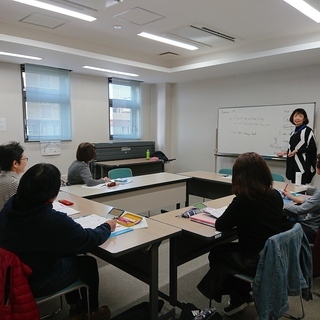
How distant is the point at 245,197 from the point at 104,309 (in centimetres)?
125

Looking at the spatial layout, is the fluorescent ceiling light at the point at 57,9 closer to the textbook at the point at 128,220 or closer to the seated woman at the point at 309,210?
the textbook at the point at 128,220

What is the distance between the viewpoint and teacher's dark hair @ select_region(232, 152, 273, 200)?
5.80 ft

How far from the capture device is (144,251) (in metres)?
1.75

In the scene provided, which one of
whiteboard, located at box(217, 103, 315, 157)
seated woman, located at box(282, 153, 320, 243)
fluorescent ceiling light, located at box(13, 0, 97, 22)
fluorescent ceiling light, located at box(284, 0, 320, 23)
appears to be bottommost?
seated woman, located at box(282, 153, 320, 243)

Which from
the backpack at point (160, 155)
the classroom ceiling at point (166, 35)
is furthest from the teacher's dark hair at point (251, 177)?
the backpack at point (160, 155)

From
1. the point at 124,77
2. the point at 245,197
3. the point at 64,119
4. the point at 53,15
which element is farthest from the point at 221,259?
the point at 124,77

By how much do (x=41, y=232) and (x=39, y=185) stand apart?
0.78ft

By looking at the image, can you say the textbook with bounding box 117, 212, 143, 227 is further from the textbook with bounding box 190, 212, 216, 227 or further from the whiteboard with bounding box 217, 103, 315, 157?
the whiteboard with bounding box 217, 103, 315, 157

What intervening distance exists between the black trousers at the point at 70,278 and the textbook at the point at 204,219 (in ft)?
2.54

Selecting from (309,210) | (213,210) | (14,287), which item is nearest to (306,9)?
(309,210)

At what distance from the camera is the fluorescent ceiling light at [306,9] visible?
2907 millimetres

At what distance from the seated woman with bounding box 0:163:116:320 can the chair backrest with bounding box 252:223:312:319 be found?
0.92 metres

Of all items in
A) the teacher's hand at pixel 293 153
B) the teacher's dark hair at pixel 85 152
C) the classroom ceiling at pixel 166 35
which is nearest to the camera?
the classroom ceiling at pixel 166 35

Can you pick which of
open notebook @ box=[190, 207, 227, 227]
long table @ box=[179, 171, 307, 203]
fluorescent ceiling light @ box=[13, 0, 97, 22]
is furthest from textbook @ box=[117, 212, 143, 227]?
fluorescent ceiling light @ box=[13, 0, 97, 22]
